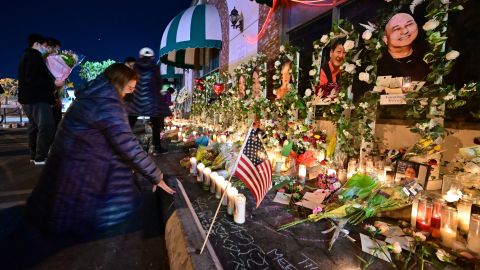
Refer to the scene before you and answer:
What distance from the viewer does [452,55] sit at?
8.34ft

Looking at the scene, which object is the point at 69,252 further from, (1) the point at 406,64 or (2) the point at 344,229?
(1) the point at 406,64

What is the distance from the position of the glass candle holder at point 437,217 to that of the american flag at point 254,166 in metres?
1.41

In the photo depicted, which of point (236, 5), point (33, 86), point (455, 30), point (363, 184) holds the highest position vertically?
point (236, 5)

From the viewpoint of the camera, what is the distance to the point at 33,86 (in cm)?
416

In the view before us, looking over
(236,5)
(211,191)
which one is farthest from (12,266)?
(236,5)

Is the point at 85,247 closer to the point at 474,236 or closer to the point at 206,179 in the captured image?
the point at 206,179

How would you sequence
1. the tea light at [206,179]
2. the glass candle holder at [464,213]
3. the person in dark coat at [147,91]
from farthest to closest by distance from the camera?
the person in dark coat at [147,91] < the tea light at [206,179] < the glass candle holder at [464,213]

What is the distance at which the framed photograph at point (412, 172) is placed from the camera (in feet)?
9.16

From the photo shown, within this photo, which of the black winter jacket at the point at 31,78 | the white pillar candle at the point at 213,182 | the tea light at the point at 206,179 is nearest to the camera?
the white pillar candle at the point at 213,182

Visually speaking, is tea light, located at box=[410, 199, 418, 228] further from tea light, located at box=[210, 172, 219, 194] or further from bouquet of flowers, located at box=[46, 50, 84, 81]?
bouquet of flowers, located at box=[46, 50, 84, 81]

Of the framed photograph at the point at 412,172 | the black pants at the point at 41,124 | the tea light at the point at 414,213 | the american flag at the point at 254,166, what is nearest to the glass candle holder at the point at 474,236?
the tea light at the point at 414,213

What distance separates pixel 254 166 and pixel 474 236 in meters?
1.61

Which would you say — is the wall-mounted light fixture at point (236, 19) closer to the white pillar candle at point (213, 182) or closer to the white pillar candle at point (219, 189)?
the white pillar candle at point (213, 182)

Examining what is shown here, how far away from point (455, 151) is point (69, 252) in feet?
12.9
